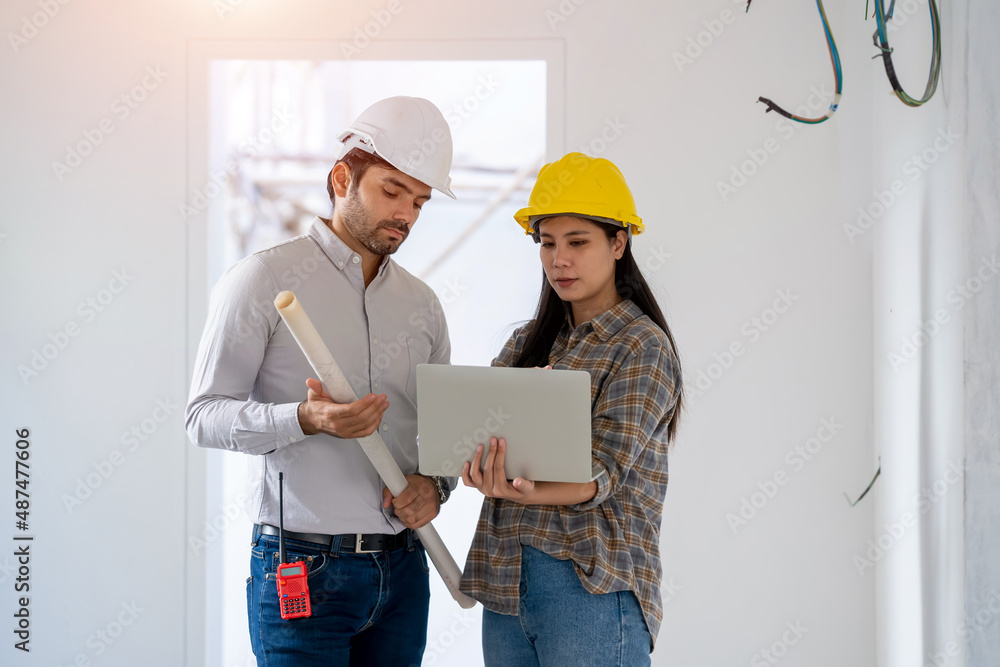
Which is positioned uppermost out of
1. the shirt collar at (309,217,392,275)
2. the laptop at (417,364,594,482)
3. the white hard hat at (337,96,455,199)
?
the white hard hat at (337,96,455,199)

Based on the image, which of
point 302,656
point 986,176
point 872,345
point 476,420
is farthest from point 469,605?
point 872,345

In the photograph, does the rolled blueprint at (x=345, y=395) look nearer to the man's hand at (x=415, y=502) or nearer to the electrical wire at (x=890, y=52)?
the man's hand at (x=415, y=502)

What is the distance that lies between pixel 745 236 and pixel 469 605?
5.42 feet

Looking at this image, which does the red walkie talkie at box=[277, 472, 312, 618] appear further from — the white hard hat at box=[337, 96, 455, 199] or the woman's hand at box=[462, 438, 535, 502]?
the white hard hat at box=[337, 96, 455, 199]

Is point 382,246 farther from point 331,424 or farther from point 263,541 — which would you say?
point 263,541

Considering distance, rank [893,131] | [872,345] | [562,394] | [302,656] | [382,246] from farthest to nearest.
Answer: [872,345]
[893,131]
[382,246]
[302,656]
[562,394]

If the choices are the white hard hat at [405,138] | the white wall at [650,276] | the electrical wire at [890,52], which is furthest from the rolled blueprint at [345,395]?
the electrical wire at [890,52]

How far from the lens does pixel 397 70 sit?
2.59 metres

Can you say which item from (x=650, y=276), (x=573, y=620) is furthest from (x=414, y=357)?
(x=650, y=276)

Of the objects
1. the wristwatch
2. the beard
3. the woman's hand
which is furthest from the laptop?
the beard

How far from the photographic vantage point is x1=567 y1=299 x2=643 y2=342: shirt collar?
145cm

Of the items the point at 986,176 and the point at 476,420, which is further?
the point at 986,176

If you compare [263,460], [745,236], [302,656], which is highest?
[745,236]

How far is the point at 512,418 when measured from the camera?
1.30 metres
